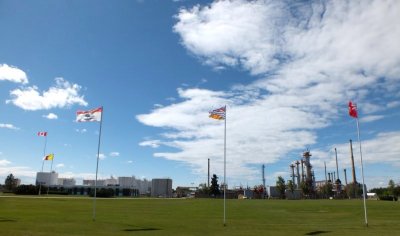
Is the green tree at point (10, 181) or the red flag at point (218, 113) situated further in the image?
the green tree at point (10, 181)

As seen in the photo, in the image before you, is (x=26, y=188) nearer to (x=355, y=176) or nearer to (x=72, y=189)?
(x=72, y=189)

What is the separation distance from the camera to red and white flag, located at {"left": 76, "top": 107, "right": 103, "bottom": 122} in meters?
33.1

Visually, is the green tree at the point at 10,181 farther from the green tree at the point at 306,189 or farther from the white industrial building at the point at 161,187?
the green tree at the point at 306,189

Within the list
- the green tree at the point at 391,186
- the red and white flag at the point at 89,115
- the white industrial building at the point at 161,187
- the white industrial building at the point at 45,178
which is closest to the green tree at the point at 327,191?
the green tree at the point at 391,186

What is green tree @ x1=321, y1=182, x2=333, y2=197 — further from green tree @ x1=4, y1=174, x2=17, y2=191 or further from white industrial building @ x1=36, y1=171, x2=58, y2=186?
green tree @ x1=4, y1=174, x2=17, y2=191

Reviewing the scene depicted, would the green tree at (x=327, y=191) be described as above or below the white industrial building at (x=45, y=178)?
below

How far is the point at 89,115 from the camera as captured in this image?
1315 inches

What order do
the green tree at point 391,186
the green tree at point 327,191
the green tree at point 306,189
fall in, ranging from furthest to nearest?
the green tree at point 327,191 → the green tree at point 306,189 → the green tree at point 391,186

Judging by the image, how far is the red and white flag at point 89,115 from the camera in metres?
33.1

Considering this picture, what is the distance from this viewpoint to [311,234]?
78.0ft

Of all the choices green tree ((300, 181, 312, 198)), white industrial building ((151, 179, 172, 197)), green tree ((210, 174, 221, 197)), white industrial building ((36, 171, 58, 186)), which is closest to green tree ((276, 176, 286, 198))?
green tree ((300, 181, 312, 198))

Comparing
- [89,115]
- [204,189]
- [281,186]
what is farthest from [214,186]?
[89,115]

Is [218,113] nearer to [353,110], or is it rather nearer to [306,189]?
[353,110]

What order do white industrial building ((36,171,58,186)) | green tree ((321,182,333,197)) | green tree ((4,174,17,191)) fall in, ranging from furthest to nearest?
green tree ((4,174,17,191)) → white industrial building ((36,171,58,186)) → green tree ((321,182,333,197))
